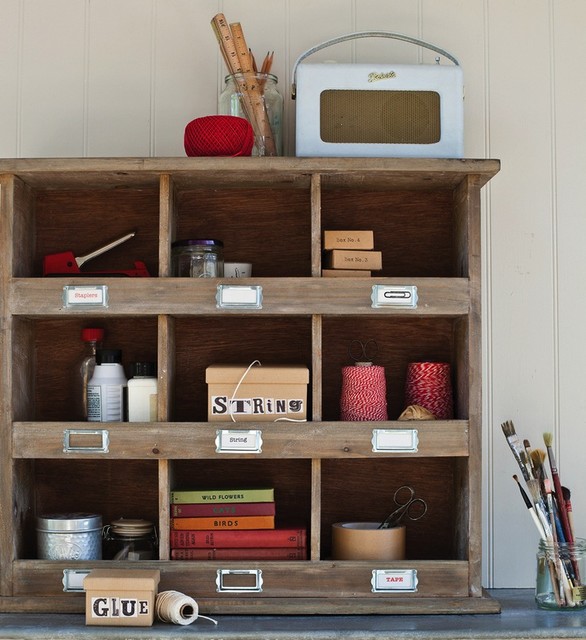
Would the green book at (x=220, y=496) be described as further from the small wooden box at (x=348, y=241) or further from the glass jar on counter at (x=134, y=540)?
the small wooden box at (x=348, y=241)

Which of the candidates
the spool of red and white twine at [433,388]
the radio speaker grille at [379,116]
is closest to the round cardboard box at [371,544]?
the spool of red and white twine at [433,388]

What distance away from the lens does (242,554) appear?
2160 mm

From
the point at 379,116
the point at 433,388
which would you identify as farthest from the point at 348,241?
the point at 433,388

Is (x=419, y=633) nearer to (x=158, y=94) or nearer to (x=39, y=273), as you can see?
(x=39, y=273)

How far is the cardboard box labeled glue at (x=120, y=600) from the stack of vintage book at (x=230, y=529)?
20 cm

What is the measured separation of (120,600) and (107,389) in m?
0.50

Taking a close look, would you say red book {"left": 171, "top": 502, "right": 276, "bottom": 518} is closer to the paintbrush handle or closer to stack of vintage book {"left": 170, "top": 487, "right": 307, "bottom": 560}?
stack of vintage book {"left": 170, "top": 487, "right": 307, "bottom": 560}

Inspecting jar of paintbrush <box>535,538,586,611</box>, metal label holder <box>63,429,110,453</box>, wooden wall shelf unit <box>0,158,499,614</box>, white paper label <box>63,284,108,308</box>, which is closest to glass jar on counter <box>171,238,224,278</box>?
wooden wall shelf unit <box>0,158,499,614</box>

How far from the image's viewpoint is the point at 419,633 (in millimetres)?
1908

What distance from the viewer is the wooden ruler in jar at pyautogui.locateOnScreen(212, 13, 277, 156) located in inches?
90.5

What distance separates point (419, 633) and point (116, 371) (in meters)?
0.93

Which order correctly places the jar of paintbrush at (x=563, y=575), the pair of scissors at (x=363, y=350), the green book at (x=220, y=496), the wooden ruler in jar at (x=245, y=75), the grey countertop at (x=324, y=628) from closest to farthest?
1. the grey countertop at (x=324, y=628)
2. the jar of paintbrush at (x=563, y=575)
3. the green book at (x=220, y=496)
4. the wooden ruler in jar at (x=245, y=75)
5. the pair of scissors at (x=363, y=350)

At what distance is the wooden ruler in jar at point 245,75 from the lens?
230 cm

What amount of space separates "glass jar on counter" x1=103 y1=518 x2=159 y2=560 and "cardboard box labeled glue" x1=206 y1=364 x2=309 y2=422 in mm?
333
